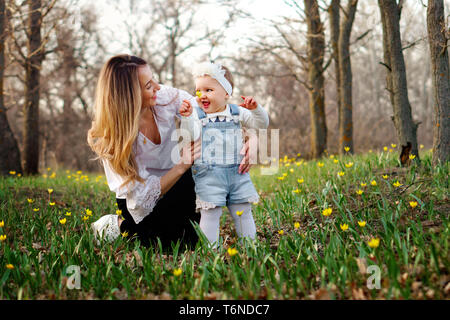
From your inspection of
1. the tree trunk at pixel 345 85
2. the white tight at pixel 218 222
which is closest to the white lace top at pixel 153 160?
the white tight at pixel 218 222

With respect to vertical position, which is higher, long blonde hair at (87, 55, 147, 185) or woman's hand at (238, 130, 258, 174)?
long blonde hair at (87, 55, 147, 185)

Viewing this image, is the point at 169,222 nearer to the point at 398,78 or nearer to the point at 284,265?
the point at 284,265

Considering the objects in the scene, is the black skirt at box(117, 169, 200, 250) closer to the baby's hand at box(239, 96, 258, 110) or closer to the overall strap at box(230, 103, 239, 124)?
the overall strap at box(230, 103, 239, 124)

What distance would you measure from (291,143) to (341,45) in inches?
186

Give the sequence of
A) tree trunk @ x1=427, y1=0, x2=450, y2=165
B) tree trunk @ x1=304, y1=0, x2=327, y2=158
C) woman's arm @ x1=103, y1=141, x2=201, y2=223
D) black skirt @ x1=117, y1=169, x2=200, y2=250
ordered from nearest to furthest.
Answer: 1. woman's arm @ x1=103, y1=141, x2=201, y2=223
2. black skirt @ x1=117, y1=169, x2=200, y2=250
3. tree trunk @ x1=427, y1=0, x2=450, y2=165
4. tree trunk @ x1=304, y1=0, x2=327, y2=158

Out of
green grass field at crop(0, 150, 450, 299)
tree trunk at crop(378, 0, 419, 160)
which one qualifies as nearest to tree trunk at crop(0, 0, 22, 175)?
green grass field at crop(0, 150, 450, 299)

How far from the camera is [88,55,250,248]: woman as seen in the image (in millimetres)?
2664

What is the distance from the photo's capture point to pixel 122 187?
2.84 m

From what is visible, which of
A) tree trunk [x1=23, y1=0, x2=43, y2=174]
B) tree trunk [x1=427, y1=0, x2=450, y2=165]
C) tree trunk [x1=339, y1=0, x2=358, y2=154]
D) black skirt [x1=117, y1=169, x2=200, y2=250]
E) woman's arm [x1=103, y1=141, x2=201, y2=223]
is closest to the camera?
woman's arm [x1=103, y1=141, x2=201, y2=223]

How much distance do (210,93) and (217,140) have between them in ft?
1.06

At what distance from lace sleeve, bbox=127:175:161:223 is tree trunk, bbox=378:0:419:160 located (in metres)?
2.93
